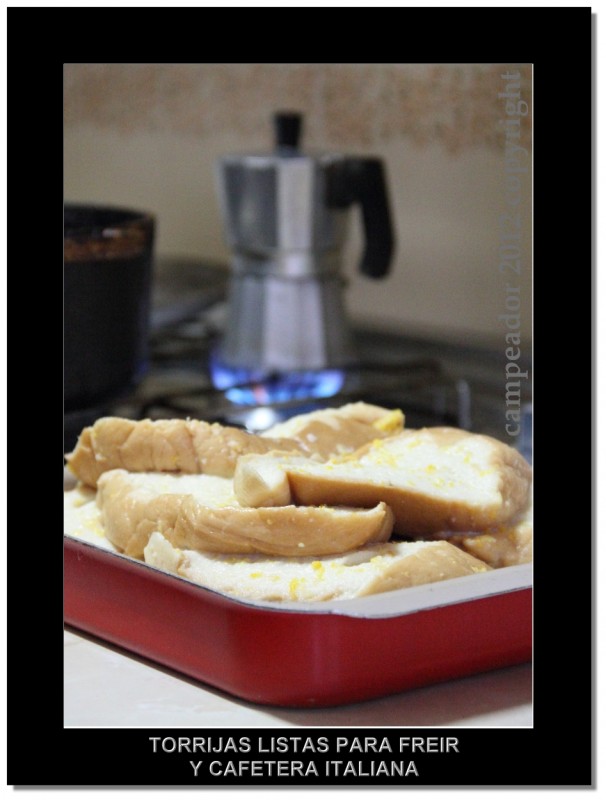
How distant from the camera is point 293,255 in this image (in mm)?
1607

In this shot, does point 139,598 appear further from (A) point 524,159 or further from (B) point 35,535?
(A) point 524,159

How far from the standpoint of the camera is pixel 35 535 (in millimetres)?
697

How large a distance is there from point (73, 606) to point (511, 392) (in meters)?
0.30

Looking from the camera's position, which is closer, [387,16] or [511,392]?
[387,16]

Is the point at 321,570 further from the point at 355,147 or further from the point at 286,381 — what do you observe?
the point at 355,147

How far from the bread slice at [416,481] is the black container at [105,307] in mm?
292

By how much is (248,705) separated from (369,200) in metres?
0.94

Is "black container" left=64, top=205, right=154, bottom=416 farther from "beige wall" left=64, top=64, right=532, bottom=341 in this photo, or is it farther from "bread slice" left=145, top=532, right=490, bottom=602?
"beige wall" left=64, top=64, right=532, bottom=341

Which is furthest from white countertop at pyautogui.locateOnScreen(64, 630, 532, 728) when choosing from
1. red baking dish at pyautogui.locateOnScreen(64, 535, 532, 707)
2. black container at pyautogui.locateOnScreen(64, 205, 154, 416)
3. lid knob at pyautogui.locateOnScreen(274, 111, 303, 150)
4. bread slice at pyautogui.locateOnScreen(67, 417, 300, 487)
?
lid knob at pyautogui.locateOnScreen(274, 111, 303, 150)

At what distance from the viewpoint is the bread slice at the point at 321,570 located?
0.71m

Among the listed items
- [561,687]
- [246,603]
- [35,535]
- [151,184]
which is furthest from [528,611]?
[151,184]

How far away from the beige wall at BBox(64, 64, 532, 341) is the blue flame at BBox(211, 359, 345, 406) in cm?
23

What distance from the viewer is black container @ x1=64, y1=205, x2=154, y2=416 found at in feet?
3.57

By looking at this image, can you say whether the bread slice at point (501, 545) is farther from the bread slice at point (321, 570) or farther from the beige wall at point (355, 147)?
the beige wall at point (355, 147)
